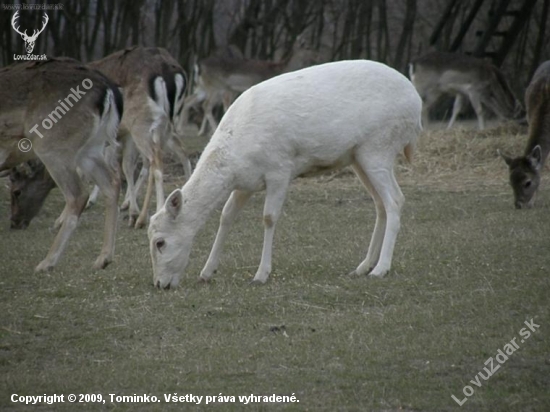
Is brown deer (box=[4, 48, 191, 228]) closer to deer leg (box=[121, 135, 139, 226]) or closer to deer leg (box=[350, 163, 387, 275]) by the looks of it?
deer leg (box=[121, 135, 139, 226])

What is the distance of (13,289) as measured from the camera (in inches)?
295

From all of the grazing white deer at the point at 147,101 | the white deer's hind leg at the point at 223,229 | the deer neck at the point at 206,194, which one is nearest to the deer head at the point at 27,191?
the grazing white deer at the point at 147,101

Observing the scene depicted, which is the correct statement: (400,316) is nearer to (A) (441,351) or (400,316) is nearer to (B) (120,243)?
(A) (441,351)

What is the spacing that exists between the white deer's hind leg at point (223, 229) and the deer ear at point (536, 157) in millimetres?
5147

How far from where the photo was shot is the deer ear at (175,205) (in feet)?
23.8

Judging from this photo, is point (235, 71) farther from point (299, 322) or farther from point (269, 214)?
point (299, 322)

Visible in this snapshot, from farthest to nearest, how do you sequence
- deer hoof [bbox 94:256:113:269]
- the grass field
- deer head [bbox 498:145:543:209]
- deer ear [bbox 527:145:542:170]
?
deer ear [bbox 527:145:542:170]
deer head [bbox 498:145:543:209]
deer hoof [bbox 94:256:113:269]
the grass field

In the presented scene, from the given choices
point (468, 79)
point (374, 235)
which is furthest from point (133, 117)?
point (468, 79)

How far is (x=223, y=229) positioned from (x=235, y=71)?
45.1 feet

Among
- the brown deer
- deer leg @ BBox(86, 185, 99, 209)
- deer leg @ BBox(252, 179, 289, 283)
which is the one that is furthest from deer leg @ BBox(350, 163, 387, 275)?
deer leg @ BBox(86, 185, 99, 209)

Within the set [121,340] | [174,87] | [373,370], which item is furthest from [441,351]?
[174,87]

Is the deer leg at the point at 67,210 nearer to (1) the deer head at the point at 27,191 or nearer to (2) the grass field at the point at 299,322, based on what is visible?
(2) the grass field at the point at 299,322

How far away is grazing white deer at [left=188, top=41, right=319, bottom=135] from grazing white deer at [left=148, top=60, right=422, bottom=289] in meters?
13.3

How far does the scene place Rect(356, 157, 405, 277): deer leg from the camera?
7.45 m
